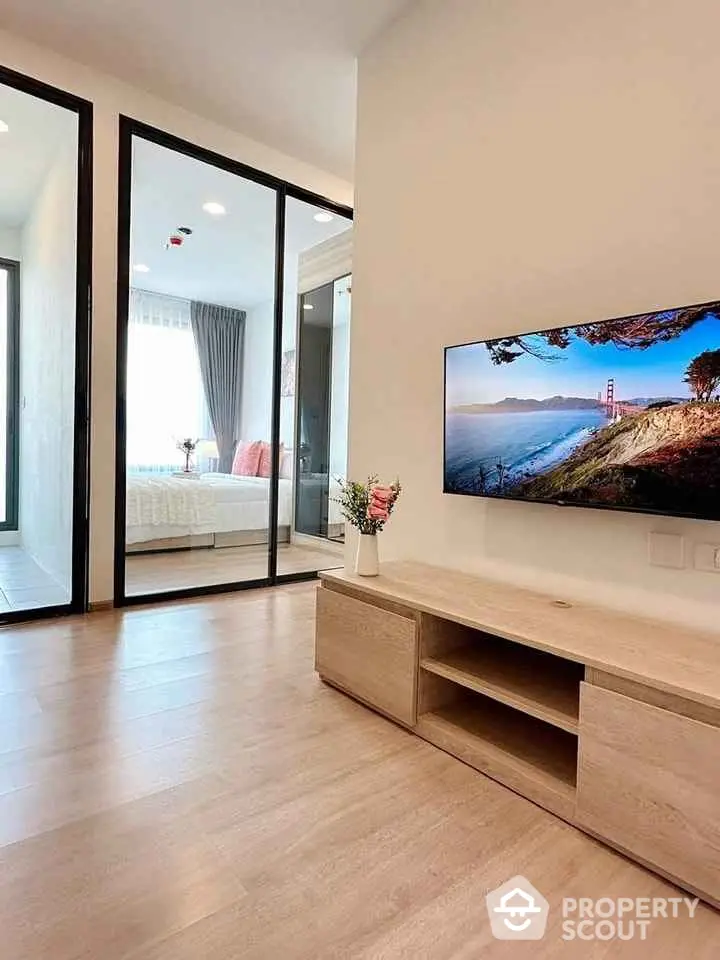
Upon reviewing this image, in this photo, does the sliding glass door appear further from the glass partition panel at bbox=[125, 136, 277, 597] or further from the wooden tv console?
the wooden tv console

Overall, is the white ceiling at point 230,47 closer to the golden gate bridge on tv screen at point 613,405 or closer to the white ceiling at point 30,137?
the white ceiling at point 30,137

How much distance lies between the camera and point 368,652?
231cm

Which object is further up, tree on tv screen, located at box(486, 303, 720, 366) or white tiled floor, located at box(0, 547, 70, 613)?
tree on tv screen, located at box(486, 303, 720, 366)

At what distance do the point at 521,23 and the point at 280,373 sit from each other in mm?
2689

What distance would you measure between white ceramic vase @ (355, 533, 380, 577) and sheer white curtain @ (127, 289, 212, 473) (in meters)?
2.01

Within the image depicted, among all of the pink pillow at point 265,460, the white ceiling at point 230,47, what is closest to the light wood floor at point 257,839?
the pink pillow at point 265,460

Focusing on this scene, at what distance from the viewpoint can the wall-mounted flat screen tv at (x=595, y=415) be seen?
1763mm

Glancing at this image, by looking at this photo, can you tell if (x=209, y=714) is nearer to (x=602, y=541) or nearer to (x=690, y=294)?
(x=602, y=541)

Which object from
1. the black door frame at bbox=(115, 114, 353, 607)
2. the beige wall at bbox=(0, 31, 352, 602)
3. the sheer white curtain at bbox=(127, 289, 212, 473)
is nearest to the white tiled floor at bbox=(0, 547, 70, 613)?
the beige wall at bbox=(0, 31, 352, 602)

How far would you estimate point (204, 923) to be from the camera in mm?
1272

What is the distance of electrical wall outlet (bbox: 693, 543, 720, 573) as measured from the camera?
187 cm

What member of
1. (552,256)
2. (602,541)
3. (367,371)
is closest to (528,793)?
(602,541)

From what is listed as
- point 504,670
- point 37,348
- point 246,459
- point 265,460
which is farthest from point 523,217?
point 37,348

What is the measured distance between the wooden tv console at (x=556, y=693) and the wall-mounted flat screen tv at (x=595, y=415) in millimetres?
443
